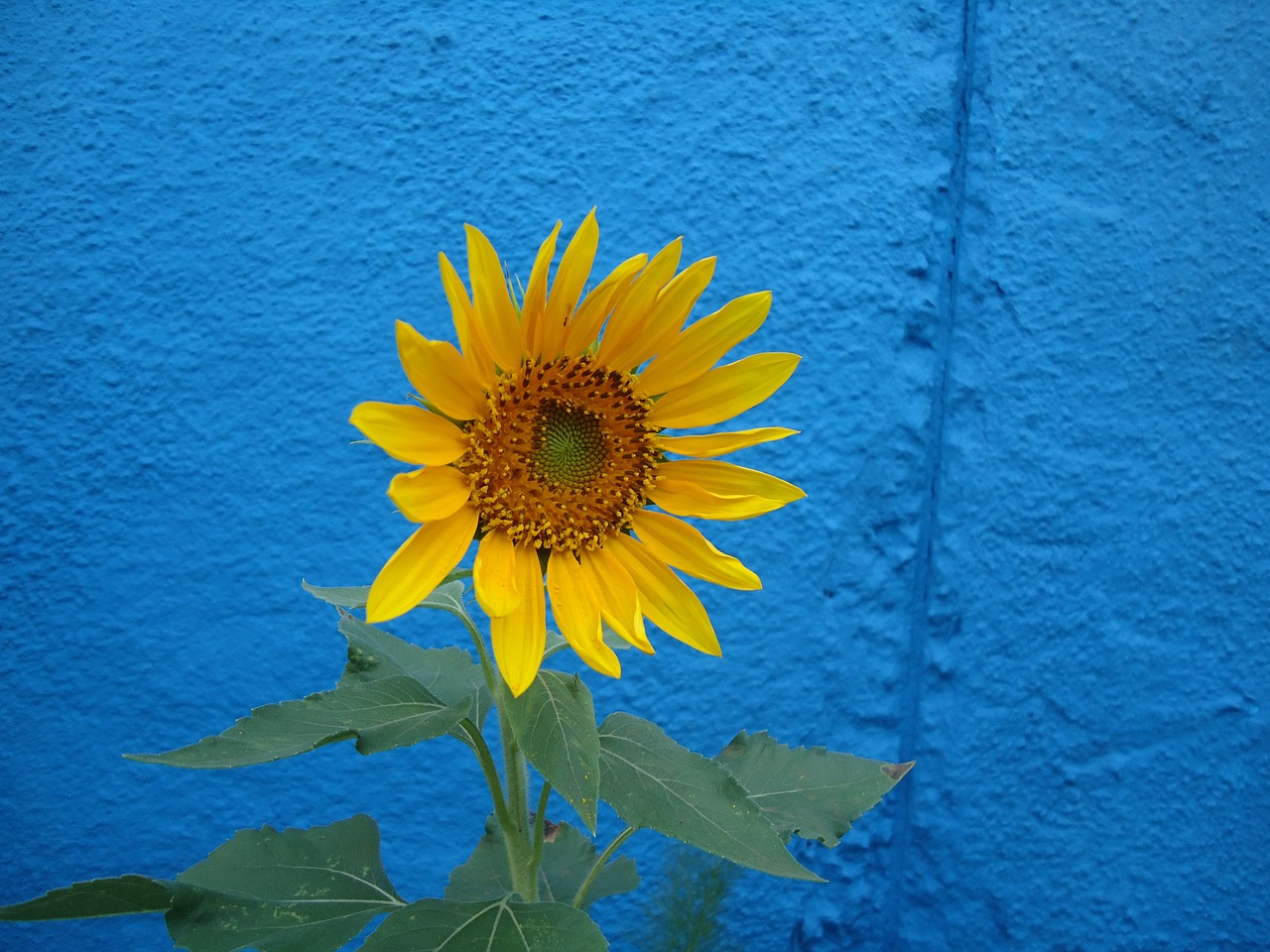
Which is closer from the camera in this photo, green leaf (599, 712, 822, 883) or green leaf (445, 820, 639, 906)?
green leaf (599, 712, 822, 883)

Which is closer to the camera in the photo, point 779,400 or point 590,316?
point 590,316

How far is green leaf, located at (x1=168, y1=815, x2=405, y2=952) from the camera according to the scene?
0.69m

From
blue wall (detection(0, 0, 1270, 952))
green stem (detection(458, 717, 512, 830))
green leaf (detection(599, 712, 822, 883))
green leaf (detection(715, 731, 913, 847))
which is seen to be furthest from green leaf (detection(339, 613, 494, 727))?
A: blue wall (detection(0, 0, 1270, 952))

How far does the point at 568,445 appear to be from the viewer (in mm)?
740

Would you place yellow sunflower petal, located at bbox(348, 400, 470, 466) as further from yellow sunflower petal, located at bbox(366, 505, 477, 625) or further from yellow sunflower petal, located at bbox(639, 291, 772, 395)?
yellow sunflower petal, located at bbox(639, 291, 772, 395)

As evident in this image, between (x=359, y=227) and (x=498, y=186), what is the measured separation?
19cm

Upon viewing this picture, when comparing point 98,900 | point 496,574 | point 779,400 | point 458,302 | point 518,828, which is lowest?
point 98,900

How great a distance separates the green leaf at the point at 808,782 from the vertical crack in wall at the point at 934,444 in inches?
24.6

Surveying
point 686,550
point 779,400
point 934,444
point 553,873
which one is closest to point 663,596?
point 686,550

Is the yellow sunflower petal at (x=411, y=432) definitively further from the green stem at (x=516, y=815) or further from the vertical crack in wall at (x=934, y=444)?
the vertical crack in wall at (x=934, y=444)

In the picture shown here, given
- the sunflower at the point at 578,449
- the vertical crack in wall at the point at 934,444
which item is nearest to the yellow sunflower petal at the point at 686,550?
the sunflower at the point at 578,449

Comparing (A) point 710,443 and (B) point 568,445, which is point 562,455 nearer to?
(B) point 568,445

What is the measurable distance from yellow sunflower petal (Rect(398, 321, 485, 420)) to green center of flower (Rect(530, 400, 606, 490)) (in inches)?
2.5

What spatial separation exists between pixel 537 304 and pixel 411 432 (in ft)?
0.41
